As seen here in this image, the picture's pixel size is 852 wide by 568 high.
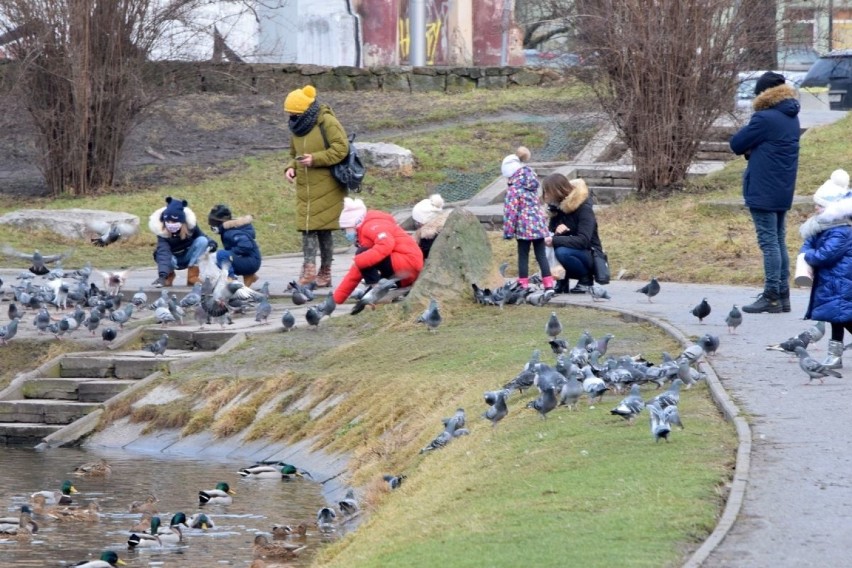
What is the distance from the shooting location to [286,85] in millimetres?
34438

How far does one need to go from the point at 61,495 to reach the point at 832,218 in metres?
6.66

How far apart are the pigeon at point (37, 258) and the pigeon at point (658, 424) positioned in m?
12.3

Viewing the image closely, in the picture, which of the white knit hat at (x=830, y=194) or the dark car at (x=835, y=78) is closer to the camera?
the white knit hat at (x=830, y=194)

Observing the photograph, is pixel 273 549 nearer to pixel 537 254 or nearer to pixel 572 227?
pixel 537 254

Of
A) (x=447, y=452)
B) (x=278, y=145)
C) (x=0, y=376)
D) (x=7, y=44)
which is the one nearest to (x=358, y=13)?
(x=278, y=145)

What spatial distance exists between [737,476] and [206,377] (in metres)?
8.22

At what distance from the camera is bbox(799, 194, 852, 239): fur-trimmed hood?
1145 centimetres

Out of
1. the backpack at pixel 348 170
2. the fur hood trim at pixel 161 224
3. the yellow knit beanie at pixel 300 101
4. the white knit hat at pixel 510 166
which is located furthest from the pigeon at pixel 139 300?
the white knit hat at pixel 510 166

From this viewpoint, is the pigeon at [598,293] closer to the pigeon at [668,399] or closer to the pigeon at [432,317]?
the pigeon at [432,317]

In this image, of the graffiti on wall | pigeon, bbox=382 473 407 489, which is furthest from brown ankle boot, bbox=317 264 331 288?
the graffiti on wall

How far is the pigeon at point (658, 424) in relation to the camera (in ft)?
29.1

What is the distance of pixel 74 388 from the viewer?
16.0 meters

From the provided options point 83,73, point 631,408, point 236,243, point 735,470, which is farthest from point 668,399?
point 83,73

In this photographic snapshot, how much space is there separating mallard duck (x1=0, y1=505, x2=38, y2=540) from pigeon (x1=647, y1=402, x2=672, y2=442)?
A: 4963 mm
